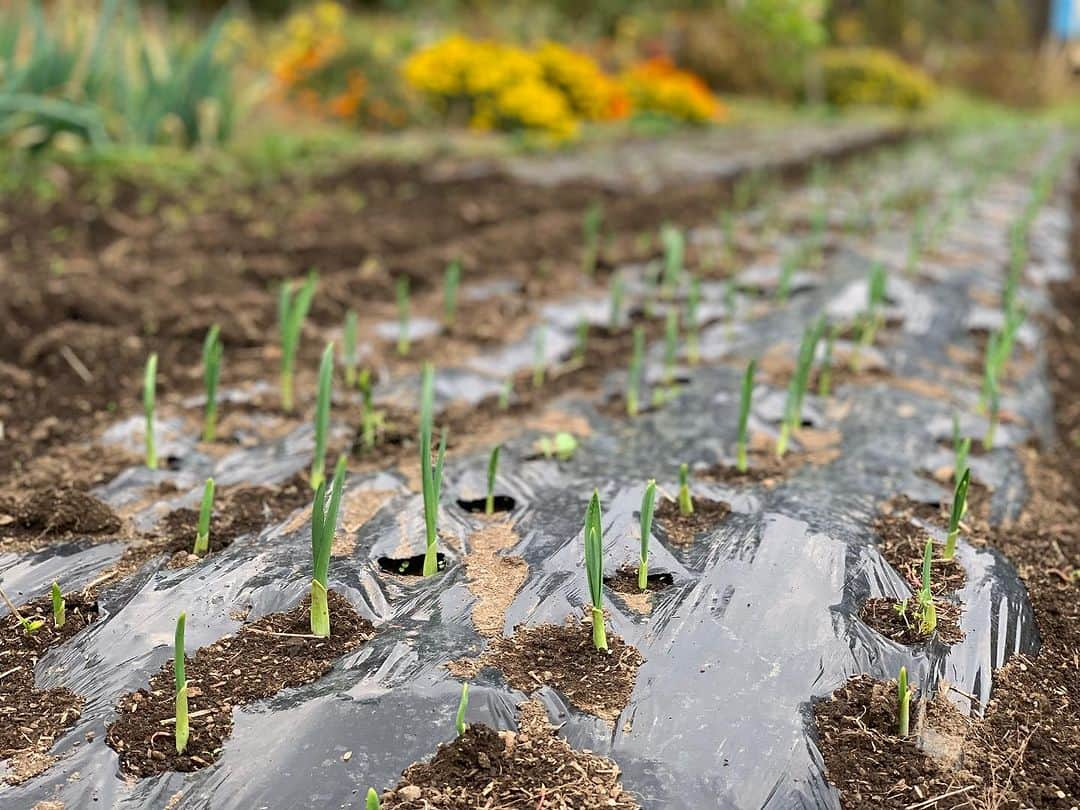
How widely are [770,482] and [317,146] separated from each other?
5398mm

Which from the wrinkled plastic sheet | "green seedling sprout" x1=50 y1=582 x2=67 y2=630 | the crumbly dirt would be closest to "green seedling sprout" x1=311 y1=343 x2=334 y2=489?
the wrinkled plastic sheet

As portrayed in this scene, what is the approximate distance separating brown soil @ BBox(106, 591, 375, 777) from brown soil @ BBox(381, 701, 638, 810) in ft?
0.94

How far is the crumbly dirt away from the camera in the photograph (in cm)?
177

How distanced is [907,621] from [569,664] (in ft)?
2.06

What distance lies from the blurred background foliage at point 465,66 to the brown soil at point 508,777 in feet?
15.5

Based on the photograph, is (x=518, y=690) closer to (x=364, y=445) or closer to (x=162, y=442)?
(x=364, y=445)

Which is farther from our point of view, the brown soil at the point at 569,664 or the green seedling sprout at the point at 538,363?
the green seedling sprout at the point at 538,363

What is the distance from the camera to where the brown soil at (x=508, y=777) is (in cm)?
138

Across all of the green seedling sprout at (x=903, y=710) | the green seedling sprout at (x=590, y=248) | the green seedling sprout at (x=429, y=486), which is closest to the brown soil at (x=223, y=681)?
the green seedling sprout at (x=429, y=486)

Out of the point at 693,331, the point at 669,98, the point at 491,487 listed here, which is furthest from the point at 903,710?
the point at 669,98

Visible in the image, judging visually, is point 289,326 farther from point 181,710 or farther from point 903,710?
point 903,710

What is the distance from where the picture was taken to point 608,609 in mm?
1776

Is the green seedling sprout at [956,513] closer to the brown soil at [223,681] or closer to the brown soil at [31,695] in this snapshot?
the brown soil at [223,681]

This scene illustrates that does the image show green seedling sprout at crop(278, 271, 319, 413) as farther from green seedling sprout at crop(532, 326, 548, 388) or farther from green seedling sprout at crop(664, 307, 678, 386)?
green seedling sprout at crop(664, 307, 678, 386)
